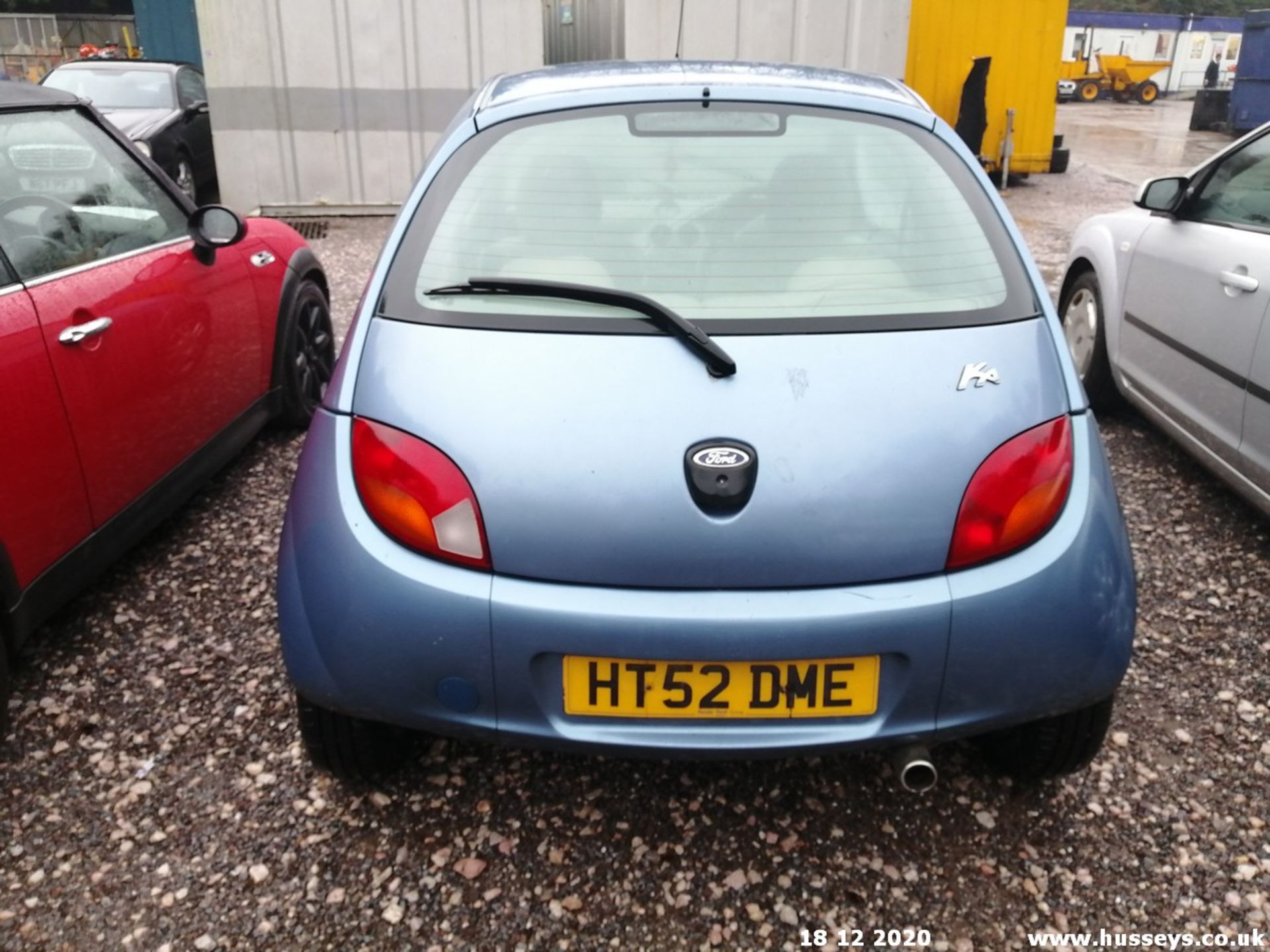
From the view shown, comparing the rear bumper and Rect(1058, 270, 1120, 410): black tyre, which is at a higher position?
the rear bumper

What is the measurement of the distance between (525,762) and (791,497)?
1064mm

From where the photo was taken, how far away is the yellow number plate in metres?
1.88

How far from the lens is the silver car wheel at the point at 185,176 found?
10.9 m

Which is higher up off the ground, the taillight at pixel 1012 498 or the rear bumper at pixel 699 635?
the taillight at pixel 1012 498

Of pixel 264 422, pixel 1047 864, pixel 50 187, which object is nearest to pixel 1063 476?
pixel 1047 864

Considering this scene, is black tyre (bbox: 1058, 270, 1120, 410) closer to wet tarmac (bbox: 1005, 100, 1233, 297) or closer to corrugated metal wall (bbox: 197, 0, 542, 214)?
wet tarmac (bbox: 1005, 100, 1233, 297)

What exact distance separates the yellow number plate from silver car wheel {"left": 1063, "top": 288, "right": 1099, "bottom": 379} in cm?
330

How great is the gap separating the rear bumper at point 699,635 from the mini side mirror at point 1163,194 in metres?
2.42

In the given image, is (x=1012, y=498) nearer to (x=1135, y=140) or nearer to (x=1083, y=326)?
(x=1083, y=326)

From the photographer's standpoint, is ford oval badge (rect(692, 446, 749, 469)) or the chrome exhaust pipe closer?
ford oval badge (rect(692, 446, 749, 469))

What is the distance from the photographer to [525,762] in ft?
8.27

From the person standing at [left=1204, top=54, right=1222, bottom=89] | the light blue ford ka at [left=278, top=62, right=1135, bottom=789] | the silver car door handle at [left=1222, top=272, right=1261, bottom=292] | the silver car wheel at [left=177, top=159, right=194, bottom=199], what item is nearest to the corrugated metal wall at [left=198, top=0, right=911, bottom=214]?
the silver car wheel at [left=177, top=159, right=194, bottom=199]

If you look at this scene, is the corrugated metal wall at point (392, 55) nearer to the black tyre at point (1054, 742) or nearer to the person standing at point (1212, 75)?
the black tyre at point (1054, 742)
